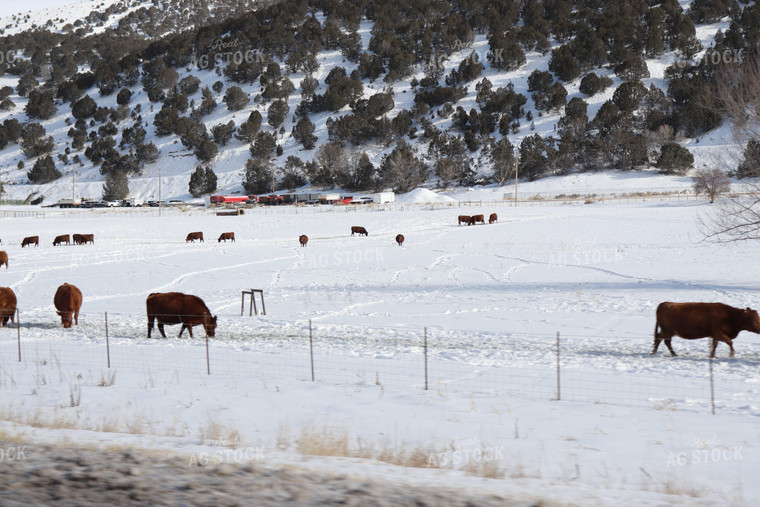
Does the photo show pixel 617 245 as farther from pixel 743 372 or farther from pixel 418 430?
pixel 418 430

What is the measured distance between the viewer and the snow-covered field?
26.9 feet

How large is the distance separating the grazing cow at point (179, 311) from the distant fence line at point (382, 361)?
0.40m

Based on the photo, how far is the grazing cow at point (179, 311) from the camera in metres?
17.5

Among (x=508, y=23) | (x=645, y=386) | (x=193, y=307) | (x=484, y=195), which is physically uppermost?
(x=508, y=23)

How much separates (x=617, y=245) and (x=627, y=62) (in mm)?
111144

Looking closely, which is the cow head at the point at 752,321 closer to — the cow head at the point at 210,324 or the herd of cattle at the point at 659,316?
the herd of cattle at the point at 659,316

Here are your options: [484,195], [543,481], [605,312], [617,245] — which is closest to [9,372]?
[543,481]

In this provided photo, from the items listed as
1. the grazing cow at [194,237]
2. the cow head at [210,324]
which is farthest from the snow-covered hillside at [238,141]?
the cow head at [210,324]

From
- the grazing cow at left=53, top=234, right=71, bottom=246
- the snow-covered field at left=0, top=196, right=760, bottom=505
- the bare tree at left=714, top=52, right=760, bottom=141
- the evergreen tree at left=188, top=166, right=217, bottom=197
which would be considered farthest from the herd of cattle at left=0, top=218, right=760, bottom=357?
the evergreen tree at left=188, top=166, right=217, bottom=197

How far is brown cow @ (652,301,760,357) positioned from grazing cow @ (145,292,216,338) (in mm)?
11106

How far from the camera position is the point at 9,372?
1367 cm

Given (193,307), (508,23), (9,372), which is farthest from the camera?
(508,23)

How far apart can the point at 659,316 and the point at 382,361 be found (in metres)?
6.34

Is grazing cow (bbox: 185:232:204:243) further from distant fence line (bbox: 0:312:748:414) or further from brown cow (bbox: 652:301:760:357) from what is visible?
brown cow (bbox: 652:301:760:357)
